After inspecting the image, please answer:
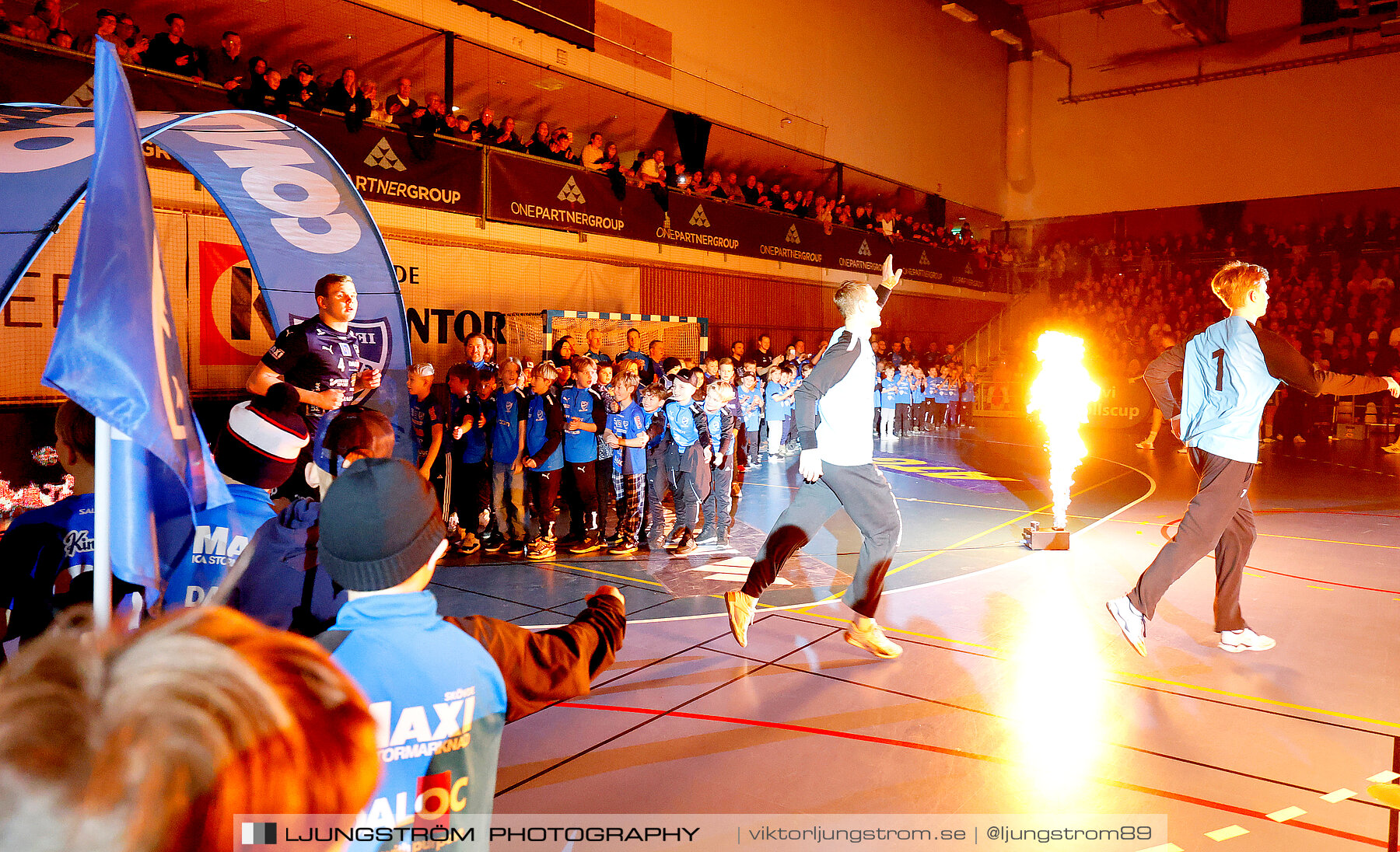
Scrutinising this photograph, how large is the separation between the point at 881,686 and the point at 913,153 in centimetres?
2549

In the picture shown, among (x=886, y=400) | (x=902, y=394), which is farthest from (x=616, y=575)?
(x=902, y=394)

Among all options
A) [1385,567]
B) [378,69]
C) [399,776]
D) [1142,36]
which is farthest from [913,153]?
[399,776]

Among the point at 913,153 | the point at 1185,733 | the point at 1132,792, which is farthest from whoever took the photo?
the point at 913,153

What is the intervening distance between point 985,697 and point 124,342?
4007mm

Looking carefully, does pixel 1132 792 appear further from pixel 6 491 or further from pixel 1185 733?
pixel 6 491

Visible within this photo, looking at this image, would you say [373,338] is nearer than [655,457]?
Yes

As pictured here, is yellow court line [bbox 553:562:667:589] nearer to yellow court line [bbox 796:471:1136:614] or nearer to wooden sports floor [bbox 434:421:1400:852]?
wooden sports floor [bbox 434:421:1400:852]

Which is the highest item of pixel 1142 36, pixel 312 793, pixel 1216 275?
pixel 1142 36

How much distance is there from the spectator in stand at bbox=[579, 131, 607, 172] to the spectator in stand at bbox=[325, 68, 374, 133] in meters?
4.56

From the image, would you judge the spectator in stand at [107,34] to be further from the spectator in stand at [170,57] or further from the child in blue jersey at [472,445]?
the child in blue jersey at [472,445]

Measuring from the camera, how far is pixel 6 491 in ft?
24.0

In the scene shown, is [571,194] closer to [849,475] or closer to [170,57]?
[170,57]

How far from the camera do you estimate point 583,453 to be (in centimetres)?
808

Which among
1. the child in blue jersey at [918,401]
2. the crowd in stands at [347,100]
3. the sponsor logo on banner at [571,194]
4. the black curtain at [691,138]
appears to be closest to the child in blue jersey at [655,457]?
the crowd in stands at [347,100]
